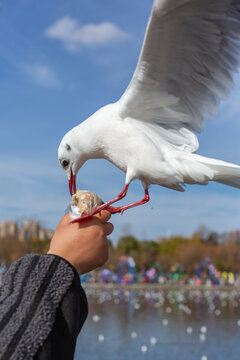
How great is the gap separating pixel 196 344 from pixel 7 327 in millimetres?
11225

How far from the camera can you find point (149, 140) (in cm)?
181

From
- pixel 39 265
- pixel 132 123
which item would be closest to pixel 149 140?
pixel 132 123

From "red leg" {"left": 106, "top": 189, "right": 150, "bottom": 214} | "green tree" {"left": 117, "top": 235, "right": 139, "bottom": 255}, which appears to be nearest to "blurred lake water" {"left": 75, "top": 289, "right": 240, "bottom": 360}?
"red leg" {"left": 106, "top": 189, "right": 150, "bottom": 214}

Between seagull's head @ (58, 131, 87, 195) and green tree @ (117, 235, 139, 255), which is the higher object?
seagull's head @ (58, 131, 87, 195)

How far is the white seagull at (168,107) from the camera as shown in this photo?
1.78m

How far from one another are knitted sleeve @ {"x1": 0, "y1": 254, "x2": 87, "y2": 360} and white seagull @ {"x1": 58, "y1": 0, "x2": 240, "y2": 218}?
2.40 feet

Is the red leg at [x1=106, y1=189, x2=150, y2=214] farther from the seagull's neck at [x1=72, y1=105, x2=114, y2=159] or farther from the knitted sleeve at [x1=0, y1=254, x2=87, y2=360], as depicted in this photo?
the knitted sleeve at [x1=0, y1=254, x2=87, y2=360]

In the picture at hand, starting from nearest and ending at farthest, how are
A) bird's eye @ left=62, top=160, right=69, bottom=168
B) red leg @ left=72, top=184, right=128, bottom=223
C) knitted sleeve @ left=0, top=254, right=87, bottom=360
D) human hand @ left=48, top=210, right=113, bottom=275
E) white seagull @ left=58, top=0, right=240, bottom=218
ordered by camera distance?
1. knitted sleeve @ left=0, top=254, right=87, bottom=360
2. human hand @ left=48, top=210, right=113, bottom=275
3. red leg @ left=72, top=184, right=128, bottom=223
4. white seagull @ left=58, top=0, right=240, bottom=218
5. bird's eye @ left=62, top=160, right=69, bottom=168

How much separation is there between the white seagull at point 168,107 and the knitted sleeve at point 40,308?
2.40ft

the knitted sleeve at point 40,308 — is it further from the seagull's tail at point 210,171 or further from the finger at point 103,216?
the seagull's tail at point 210,171

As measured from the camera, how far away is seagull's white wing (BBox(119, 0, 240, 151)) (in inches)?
70.5

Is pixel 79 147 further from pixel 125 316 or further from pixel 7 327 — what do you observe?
pixel 125 316

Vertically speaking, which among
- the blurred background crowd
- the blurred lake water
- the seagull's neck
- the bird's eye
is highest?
the seagull's neck

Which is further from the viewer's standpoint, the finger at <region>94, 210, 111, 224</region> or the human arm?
the finger at <region>94, 210, 111, 224</region>
